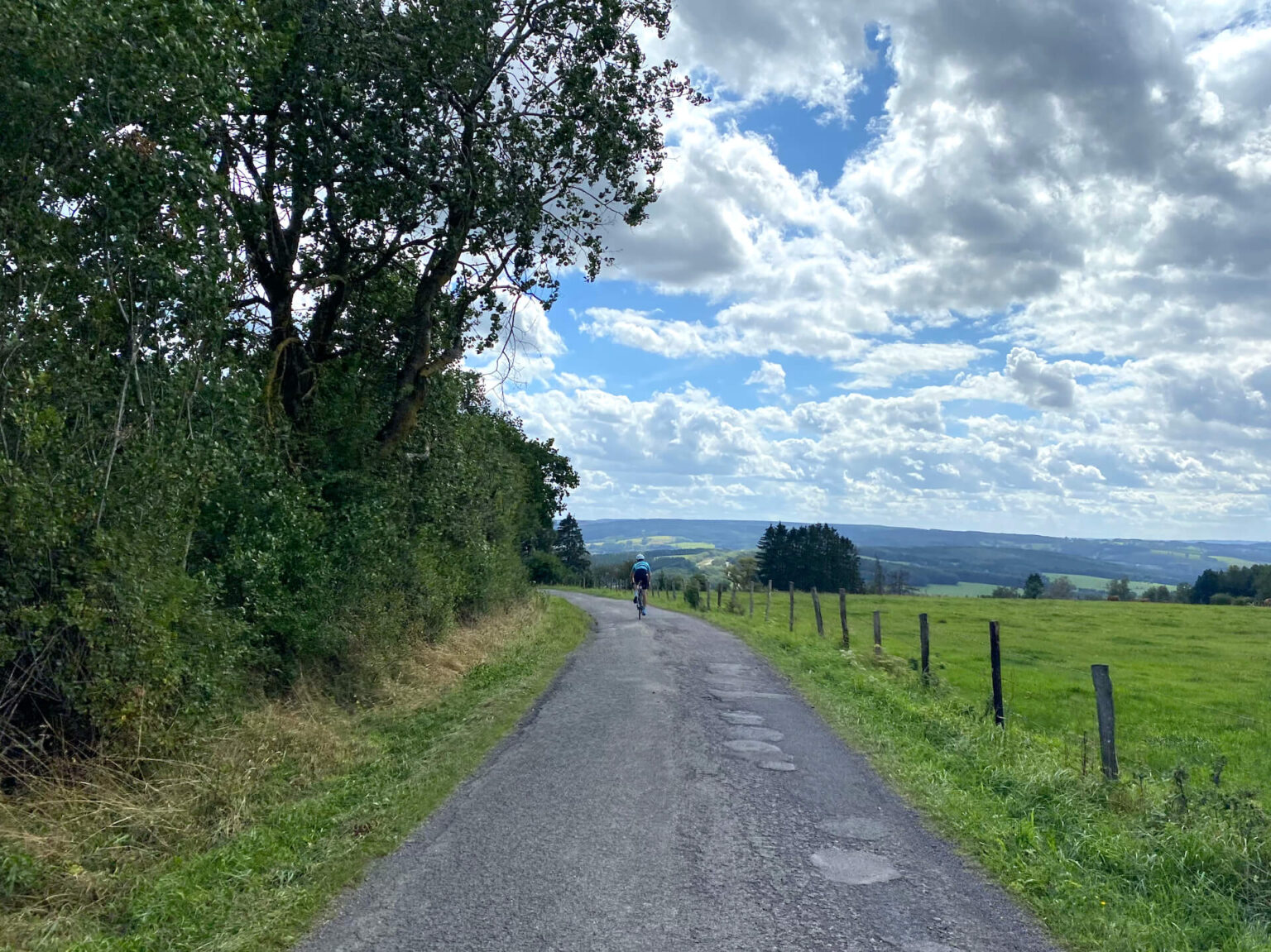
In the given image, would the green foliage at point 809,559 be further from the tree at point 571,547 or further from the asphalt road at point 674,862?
the asphalt road at point 674,862

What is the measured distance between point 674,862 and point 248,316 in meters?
9.93

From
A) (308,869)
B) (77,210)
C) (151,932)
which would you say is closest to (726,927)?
(308,869)

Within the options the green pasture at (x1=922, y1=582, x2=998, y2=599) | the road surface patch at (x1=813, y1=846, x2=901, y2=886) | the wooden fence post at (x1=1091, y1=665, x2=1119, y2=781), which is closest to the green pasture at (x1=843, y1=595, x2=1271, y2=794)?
the wooden fence post at (x1=1091, y1=665, x2=1119, y2=781)

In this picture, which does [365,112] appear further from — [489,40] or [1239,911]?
[1239,911]

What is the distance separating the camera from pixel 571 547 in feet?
296

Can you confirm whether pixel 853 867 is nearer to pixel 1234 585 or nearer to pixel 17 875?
pixel 17 875

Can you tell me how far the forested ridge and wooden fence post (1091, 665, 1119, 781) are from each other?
346 inches

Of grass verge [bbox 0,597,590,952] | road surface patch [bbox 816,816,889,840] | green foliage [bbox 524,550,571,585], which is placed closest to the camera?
grass verge [bbox 0,597,590,952]

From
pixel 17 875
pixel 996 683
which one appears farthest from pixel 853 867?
Answer: pixel 996 683

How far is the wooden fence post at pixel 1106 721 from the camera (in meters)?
8.88

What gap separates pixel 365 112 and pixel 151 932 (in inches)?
403

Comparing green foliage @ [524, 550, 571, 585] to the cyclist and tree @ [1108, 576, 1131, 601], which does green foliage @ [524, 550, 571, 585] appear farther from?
tree @ [1108, 576, 1131, 601]

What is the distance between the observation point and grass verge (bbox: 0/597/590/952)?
5168 millimetres

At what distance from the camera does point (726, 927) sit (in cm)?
505
